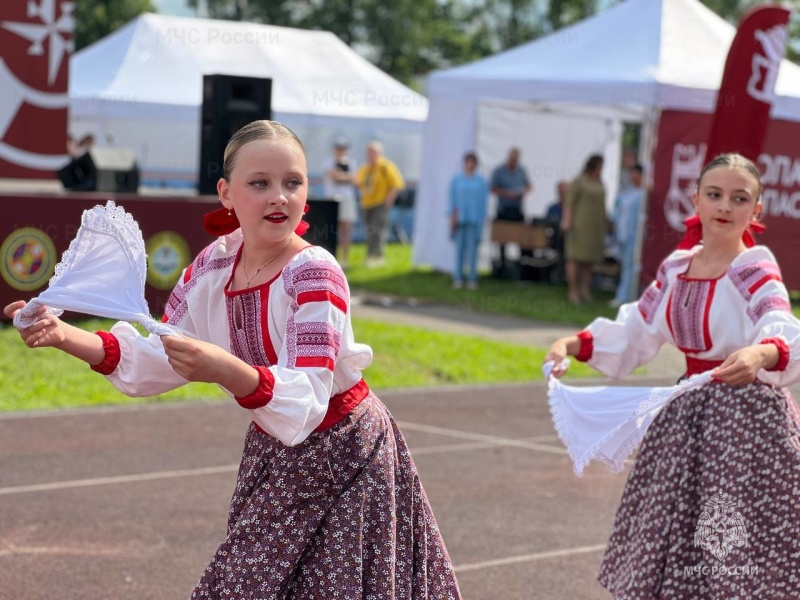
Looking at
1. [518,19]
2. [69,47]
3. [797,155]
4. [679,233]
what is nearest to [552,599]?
[69,47]

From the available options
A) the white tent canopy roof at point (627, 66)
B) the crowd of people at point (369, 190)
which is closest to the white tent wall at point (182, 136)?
the crowd of people at point (369, 190)

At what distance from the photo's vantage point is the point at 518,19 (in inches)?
2424

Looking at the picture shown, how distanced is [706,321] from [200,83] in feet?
58.0

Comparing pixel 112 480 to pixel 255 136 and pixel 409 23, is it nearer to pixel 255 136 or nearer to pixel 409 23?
pixel 255 136

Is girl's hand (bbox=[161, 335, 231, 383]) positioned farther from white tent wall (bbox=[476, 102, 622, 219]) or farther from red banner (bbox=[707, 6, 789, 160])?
white tent wall (bbox=[476, 102, 622, 219])

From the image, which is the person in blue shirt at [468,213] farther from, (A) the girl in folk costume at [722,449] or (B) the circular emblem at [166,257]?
(A) the girl in folk costume at [722,449]

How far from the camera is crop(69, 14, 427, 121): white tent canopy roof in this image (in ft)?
68.1

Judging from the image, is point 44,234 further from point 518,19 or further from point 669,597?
point 518,19

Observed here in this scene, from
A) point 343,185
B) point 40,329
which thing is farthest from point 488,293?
point 40,329

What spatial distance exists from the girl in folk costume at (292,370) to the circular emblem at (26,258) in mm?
8778

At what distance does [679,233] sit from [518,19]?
46.7 metres

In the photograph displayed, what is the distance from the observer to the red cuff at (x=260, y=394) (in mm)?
2838

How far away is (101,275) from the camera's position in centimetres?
309

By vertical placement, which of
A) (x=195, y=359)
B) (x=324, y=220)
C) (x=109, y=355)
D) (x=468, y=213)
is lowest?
(x=468, y=213)
